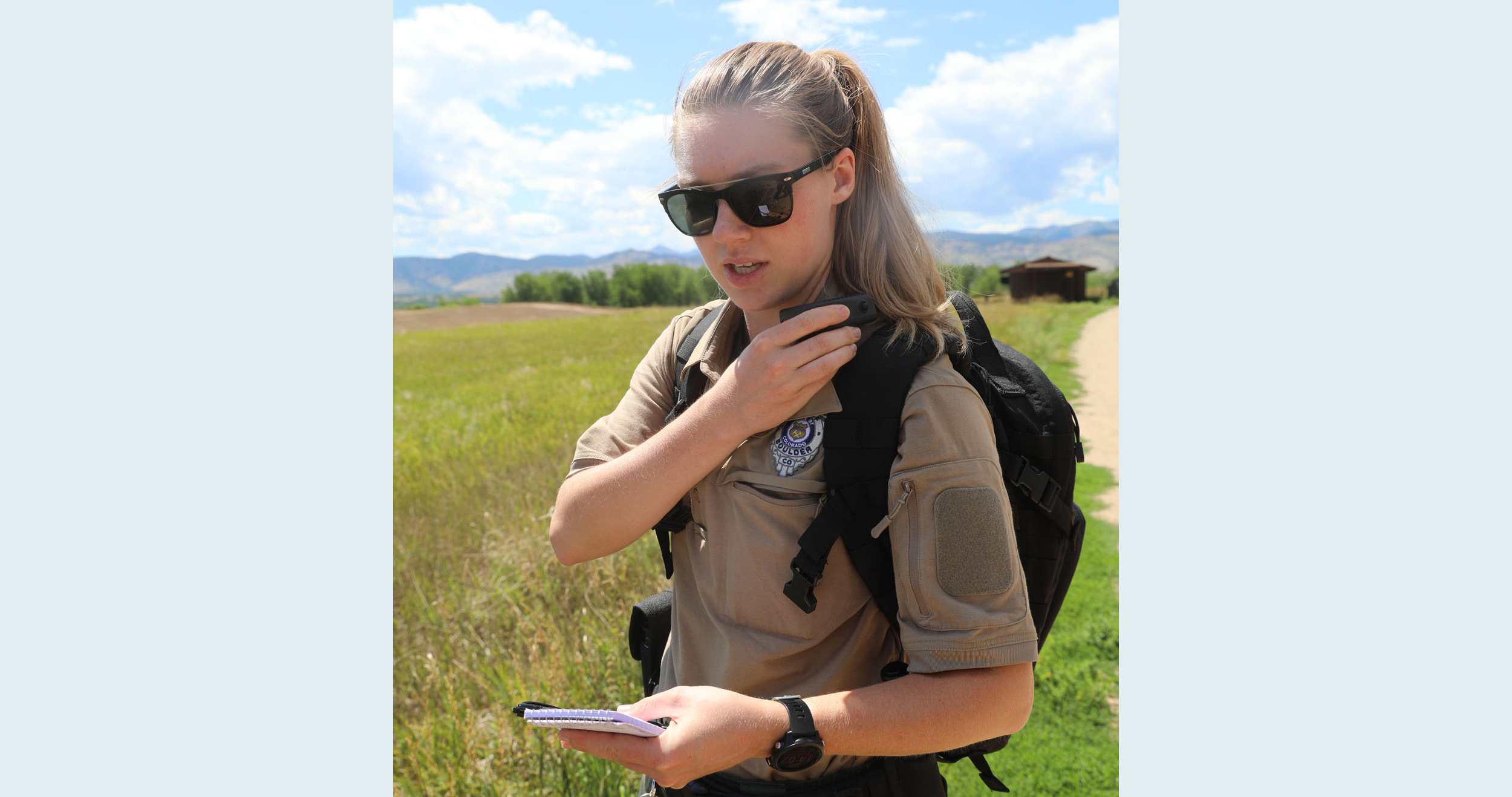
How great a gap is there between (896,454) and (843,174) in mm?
525

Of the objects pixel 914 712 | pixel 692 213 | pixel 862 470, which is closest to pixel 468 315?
pixel 692 213

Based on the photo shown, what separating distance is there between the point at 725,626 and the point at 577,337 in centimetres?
2673

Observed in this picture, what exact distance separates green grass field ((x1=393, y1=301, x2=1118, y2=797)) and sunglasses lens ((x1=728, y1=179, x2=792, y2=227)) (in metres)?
2.63

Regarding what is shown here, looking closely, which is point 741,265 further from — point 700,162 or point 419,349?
point 419,349

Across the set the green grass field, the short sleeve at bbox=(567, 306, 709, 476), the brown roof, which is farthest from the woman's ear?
the brown roof

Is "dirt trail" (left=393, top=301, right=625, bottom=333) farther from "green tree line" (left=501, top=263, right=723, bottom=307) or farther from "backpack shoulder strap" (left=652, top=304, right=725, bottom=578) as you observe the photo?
"backpack shoulder strap" (left=652, top=304, right=725, bottom=578)

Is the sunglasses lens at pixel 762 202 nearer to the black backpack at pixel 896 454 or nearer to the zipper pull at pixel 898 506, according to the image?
the black backpack at pixel 896 454

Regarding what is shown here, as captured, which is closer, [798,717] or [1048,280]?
[798,717]

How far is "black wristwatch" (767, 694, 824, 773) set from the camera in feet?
3.94

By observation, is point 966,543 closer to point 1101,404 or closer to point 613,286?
point 1101,404

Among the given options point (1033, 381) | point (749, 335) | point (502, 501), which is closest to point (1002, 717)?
point (1033, 381)

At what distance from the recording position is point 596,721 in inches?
47.5

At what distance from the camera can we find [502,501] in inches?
259

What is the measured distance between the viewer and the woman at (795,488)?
1.21m
